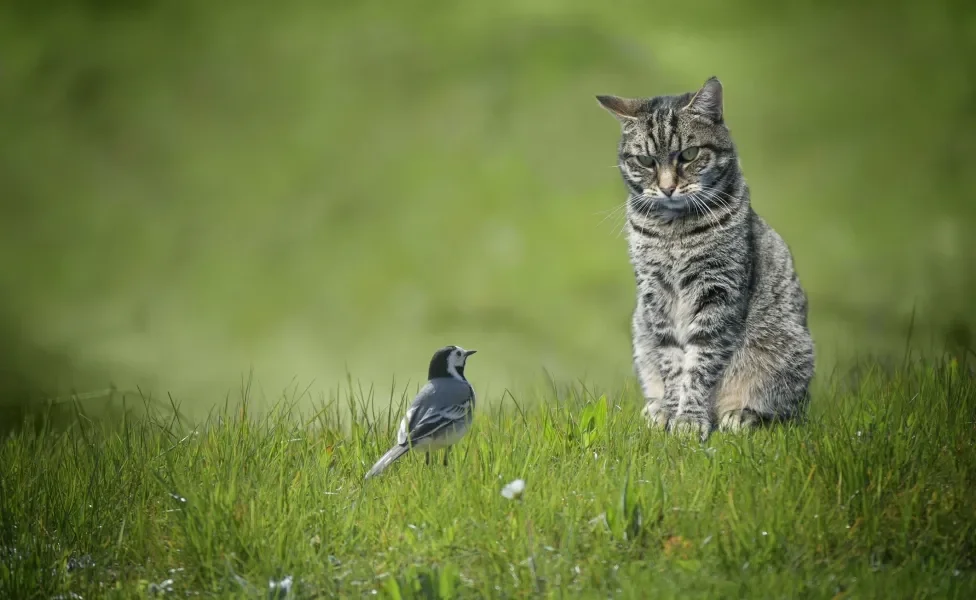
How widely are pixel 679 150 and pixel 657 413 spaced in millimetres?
1375

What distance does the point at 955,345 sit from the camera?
17.4ft

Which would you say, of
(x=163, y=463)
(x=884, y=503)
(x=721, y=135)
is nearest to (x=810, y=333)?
(x=721, y=135)

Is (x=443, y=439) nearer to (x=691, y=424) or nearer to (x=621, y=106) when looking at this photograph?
(x=691, y=424)

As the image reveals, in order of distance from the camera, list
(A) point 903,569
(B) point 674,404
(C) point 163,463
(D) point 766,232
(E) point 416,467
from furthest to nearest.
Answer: (D) point 766,232
(B) point 674,404
(C) point 163,463
(E) point 416,467
(A) point 903,569

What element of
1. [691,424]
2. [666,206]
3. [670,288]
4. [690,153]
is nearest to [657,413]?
[691,424]

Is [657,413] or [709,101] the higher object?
[709,101]

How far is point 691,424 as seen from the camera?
15.8 feet

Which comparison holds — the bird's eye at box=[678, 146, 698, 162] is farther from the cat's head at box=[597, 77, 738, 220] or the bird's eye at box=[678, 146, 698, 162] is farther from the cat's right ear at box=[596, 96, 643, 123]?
the cat's right ear at box=[596, 96, 643, 123]

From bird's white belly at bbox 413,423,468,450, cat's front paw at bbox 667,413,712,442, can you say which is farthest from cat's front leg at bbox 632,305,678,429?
bird's white belly at bbox 413,423,468,450

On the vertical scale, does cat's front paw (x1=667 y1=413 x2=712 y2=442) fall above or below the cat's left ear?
below

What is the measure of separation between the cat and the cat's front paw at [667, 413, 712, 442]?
0.01 metres

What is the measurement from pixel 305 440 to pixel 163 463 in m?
0.62

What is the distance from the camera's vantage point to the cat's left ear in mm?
4930

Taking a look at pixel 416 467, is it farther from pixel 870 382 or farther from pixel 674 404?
pixel 870 382
